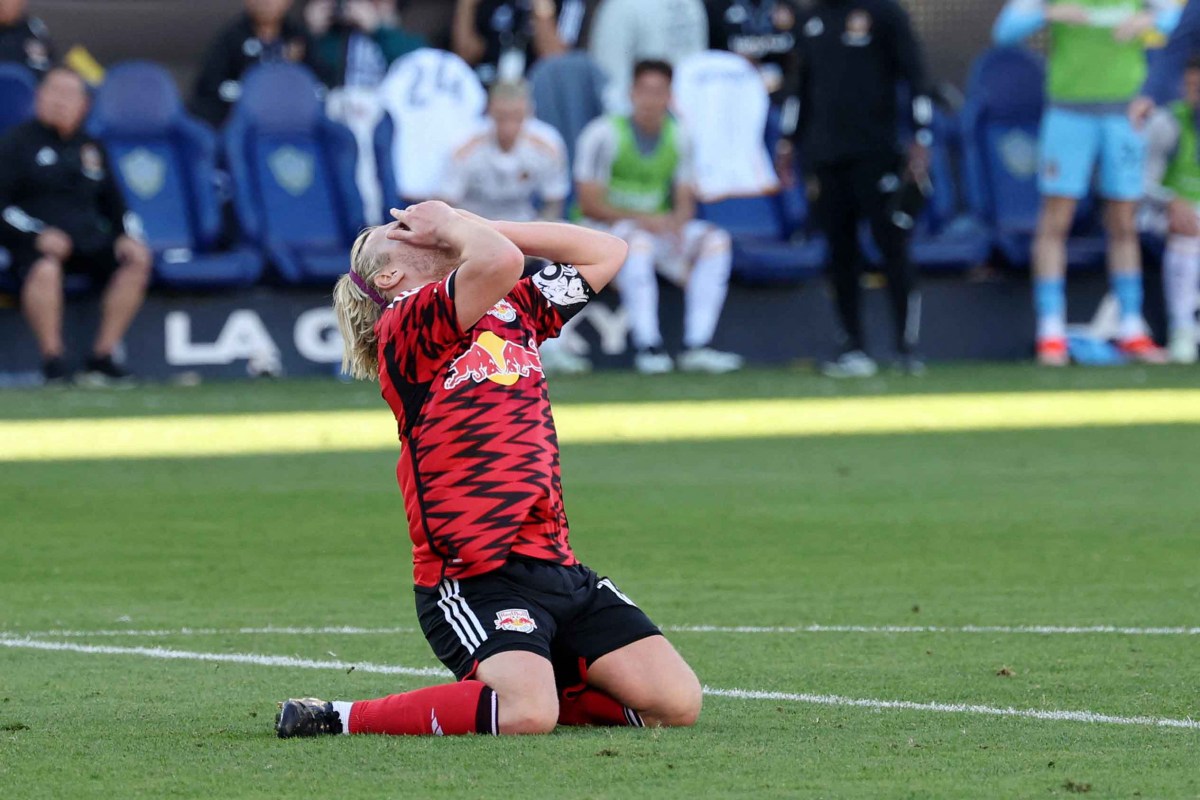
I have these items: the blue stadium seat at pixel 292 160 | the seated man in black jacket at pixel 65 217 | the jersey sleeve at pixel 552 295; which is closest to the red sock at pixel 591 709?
the jersey sleeve at pixel 552 295

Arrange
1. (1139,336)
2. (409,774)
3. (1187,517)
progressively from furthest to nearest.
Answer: (1139,336) < (1187,517) < (409,774)

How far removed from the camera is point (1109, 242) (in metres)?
15.7

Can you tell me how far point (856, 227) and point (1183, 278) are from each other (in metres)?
2.59

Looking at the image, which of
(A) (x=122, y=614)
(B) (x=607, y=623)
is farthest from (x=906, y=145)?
(B) (x=607, y=623)

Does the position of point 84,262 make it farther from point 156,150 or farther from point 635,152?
point 635,152

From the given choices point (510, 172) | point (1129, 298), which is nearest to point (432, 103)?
point (510, 172)

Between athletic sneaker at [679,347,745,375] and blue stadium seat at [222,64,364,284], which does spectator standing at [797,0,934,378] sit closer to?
athletic sneaker at [679,347,745,375]

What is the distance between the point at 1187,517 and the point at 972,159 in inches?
350

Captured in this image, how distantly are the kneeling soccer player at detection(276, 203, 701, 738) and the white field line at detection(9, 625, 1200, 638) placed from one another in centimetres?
115

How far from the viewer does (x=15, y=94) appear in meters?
15.3

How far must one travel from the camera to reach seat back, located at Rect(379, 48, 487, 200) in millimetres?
16219

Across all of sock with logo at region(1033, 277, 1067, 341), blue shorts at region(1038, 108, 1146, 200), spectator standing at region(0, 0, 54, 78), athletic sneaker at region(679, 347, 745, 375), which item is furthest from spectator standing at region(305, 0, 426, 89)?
sock with logo at region(1033, 277, 1067, 341)

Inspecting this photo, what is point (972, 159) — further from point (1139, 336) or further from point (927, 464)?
point (927, 464)

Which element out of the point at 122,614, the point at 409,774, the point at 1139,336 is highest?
the point at 409,774
